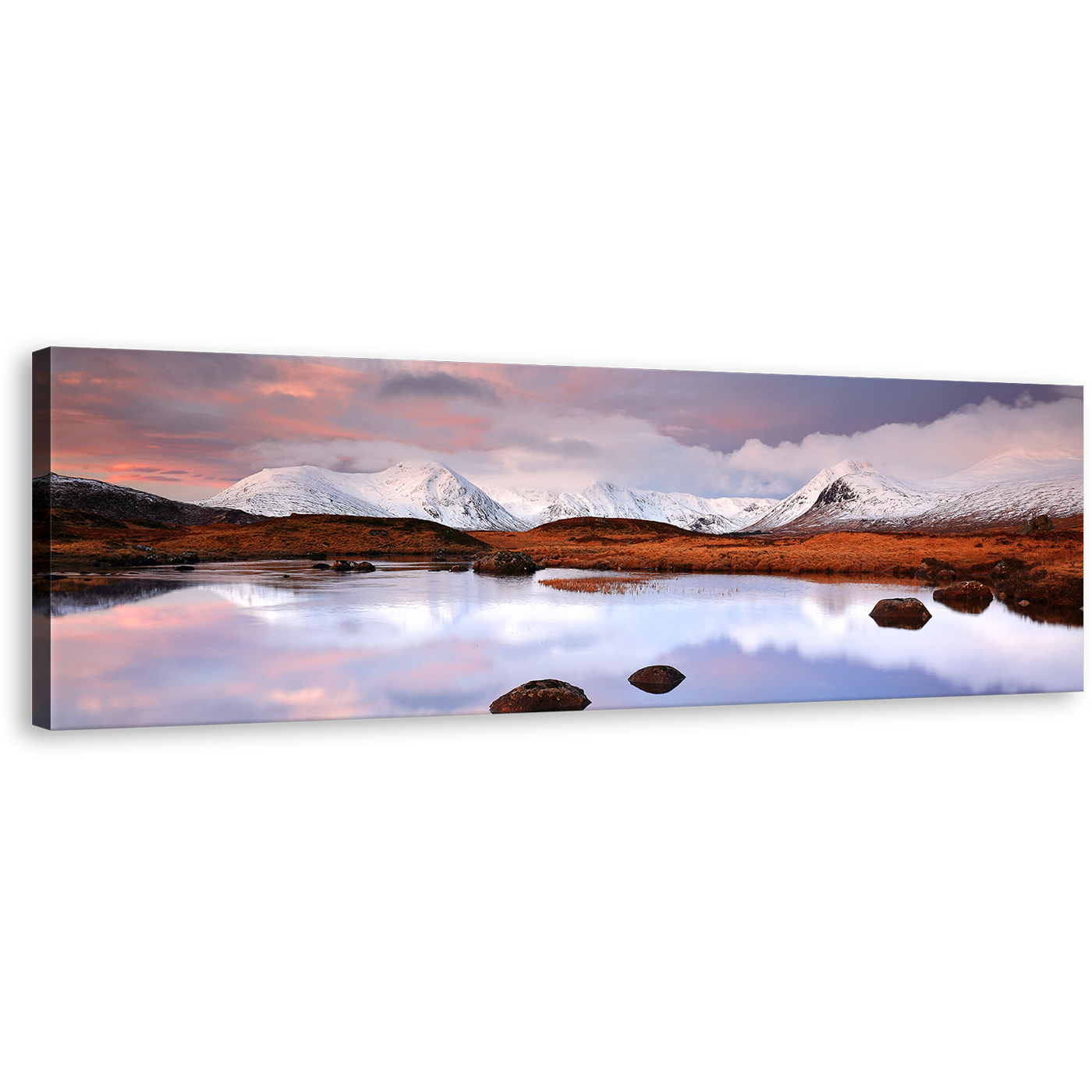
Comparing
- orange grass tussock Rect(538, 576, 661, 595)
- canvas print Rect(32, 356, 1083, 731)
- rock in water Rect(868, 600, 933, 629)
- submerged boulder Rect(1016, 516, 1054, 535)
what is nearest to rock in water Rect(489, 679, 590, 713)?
canvas print Rect(32, 356, 1083, 731)

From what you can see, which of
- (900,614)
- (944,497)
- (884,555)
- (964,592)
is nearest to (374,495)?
(900,614)

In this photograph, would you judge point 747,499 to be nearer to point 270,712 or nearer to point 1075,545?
point 1075,545

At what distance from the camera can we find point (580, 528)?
1163 centimetres

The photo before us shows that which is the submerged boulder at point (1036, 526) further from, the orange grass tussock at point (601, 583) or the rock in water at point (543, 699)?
the rock in water at point (543, 699)

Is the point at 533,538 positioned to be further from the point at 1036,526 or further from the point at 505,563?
the point at 1036,526

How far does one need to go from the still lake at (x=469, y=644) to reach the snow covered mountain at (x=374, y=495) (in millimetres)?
697

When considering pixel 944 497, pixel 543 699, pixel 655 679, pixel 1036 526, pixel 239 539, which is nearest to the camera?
pixel 543 699

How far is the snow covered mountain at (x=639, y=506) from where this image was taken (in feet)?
36.5

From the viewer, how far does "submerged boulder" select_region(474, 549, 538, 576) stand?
11.2 metres

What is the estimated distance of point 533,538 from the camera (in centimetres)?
1156

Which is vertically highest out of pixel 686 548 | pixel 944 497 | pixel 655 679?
pixel 944 497

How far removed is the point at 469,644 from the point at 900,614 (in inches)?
227

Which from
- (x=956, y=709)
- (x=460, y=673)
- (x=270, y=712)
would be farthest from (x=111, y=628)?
(x=956, y=709)

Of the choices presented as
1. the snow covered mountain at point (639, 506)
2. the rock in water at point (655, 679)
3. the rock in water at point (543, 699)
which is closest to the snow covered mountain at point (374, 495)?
the snow covered mountain at point (639, 506)
